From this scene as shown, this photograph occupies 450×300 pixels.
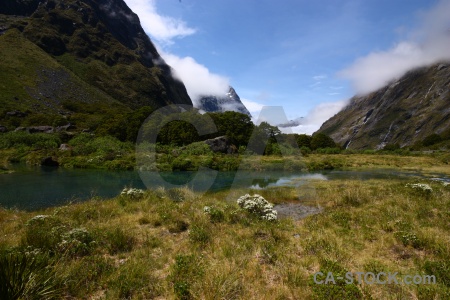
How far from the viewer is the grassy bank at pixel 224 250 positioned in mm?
6285

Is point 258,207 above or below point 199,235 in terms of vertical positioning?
above

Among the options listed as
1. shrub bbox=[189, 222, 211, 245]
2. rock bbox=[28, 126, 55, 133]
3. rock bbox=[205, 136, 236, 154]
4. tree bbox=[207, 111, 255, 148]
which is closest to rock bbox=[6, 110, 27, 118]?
rock bbox=[28, 126, 55, 133]

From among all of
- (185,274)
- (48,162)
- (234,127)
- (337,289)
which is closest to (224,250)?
(185,274)

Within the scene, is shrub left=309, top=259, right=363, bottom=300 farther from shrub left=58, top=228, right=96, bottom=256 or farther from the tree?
the tree

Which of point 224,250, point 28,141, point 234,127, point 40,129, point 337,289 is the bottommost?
point 224,250

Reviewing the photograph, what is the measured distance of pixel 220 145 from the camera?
7325 centimetres

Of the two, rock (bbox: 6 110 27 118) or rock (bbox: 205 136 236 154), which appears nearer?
rock (bbox: 205 136 236 154)

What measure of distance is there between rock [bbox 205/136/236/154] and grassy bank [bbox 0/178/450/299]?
5646cm

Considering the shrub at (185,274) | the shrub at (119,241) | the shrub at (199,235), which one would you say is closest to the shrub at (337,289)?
the shrub at (185,274)

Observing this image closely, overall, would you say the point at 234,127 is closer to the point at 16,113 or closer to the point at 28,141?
the point at 28,141

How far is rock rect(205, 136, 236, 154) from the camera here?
234ft

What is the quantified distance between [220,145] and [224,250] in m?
64.7

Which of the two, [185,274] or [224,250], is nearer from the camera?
[185,274]

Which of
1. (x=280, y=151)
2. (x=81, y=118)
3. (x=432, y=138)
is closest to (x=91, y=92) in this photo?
(x=81, y=118)
